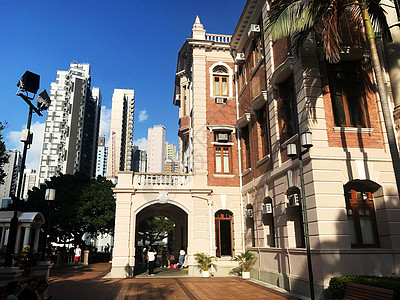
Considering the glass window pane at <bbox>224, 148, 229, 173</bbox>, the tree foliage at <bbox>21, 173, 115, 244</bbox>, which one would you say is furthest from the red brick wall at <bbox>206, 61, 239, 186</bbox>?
the tree foliage at <bbox>21, 173, 115, 244</bbox>

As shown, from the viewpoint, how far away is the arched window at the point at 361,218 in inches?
413

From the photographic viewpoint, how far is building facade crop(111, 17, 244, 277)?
663 inches

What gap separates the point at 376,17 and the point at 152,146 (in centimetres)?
13491

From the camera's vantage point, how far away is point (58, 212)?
26797 mm

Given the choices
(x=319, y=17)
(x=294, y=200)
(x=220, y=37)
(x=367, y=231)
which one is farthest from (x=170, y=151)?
(x=319, y=17)

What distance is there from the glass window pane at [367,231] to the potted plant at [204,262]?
8.04m

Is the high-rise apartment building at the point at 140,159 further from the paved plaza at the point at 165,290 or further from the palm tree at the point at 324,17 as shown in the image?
the palm tree at the point at 324,17

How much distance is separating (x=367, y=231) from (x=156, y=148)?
133450 mm

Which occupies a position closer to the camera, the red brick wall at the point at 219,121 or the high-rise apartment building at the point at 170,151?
the red brick wall at the point at 219,121

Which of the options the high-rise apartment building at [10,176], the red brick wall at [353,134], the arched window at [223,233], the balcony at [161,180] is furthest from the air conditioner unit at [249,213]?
the high-rise apartment building at [10,176]

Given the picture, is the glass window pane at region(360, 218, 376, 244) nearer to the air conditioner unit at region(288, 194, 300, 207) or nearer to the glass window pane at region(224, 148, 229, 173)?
the air conditioner unit at region(288, 194, 300, 207)

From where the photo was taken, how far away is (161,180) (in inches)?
701

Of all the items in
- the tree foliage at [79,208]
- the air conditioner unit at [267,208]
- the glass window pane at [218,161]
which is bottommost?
the air conditioner unit at [267,208]

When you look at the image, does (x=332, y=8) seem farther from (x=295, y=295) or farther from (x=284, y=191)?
(x=295, y=295)
